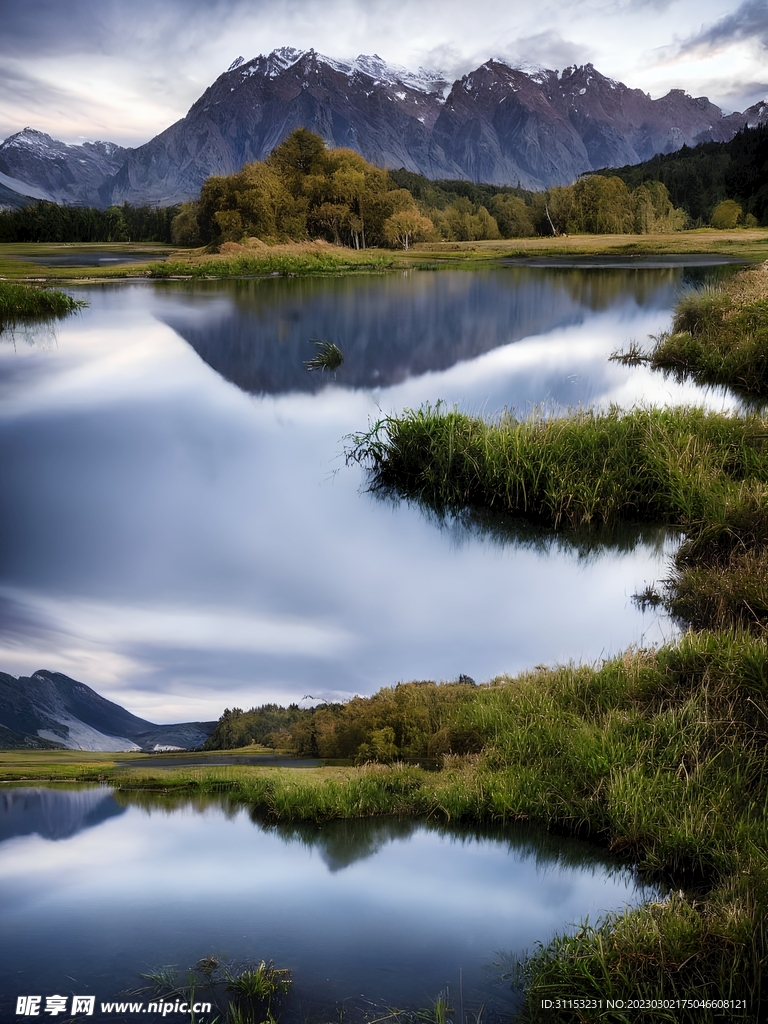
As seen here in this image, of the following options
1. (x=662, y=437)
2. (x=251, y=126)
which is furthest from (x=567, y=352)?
(x=251, y=126)

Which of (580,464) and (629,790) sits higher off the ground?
(580,464)

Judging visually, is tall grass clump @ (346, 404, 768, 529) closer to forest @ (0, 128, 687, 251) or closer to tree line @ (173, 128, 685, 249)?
forest @ (0, 128, 687, 251)

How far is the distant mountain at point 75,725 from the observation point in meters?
5.17

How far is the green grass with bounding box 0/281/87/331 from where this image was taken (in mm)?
25547

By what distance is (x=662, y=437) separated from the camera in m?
9.55

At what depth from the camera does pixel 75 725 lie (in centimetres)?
534

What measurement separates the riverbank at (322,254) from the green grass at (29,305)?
6.13 metres

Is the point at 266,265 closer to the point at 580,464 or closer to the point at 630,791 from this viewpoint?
the point at 580,464

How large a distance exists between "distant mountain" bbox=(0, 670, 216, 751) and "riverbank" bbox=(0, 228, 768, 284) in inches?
1228

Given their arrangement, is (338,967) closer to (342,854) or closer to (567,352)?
(342,854)

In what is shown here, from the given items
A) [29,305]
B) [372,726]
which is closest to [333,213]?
[29,305]

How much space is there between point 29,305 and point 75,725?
2471 centimetres

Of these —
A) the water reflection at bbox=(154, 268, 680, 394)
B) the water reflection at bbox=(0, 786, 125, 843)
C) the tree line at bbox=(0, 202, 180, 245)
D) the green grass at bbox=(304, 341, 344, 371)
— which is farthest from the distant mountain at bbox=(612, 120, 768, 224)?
the water reflection at bbox=(0, 786, 125, 843)

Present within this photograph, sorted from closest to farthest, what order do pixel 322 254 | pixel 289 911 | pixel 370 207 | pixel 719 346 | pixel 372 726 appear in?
pixel 289 911
pixel 372 726
pixel 719 346
pixel 322 254
pixel 370 207
